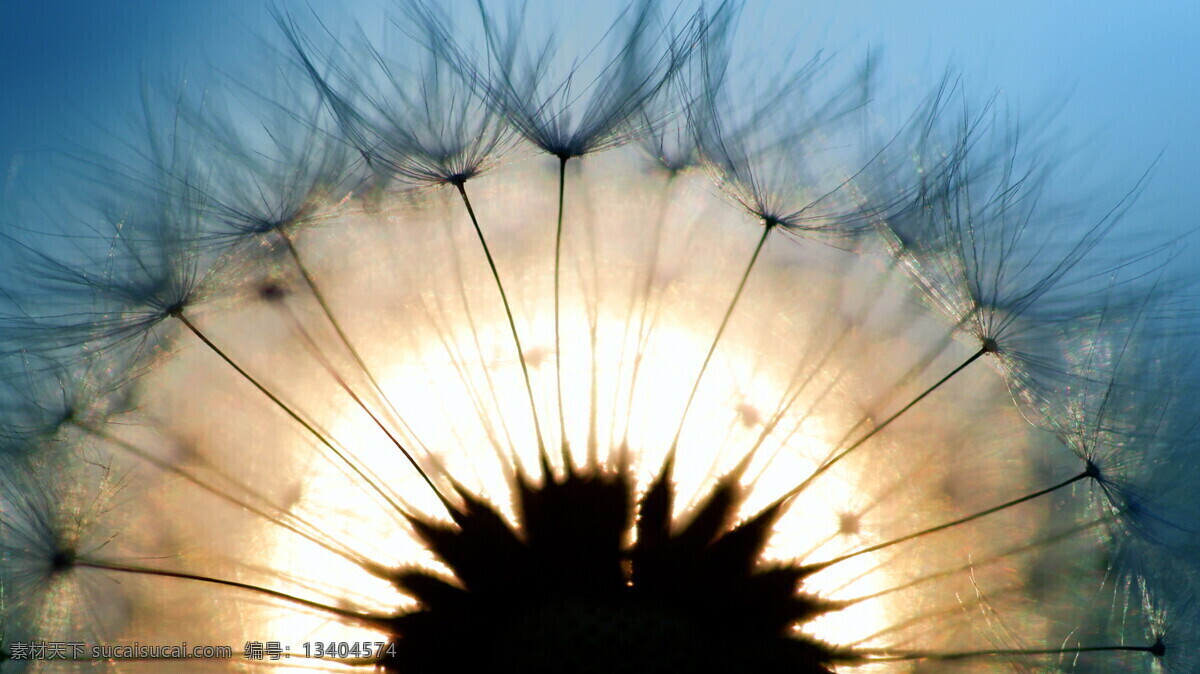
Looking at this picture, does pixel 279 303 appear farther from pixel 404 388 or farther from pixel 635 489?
pixel 635 489

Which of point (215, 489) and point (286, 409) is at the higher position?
point (286, 409)

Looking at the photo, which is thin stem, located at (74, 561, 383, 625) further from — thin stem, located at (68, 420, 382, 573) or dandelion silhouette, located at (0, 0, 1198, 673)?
thin stem, located at (68, 420, 382, 573)

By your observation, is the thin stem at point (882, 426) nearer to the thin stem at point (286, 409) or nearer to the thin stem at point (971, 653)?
the thin stem at point (971, 653)

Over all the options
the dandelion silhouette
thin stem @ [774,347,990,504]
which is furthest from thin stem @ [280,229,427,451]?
thin stem @ [774,347,990,504]

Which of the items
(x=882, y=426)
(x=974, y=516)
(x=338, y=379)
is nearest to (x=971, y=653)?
(x=974, y=516)

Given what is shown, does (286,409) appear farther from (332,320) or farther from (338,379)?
(332,320)

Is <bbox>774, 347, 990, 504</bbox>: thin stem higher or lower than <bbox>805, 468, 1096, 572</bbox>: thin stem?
higher

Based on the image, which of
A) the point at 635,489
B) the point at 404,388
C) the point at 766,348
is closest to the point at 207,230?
the point at 404,388
